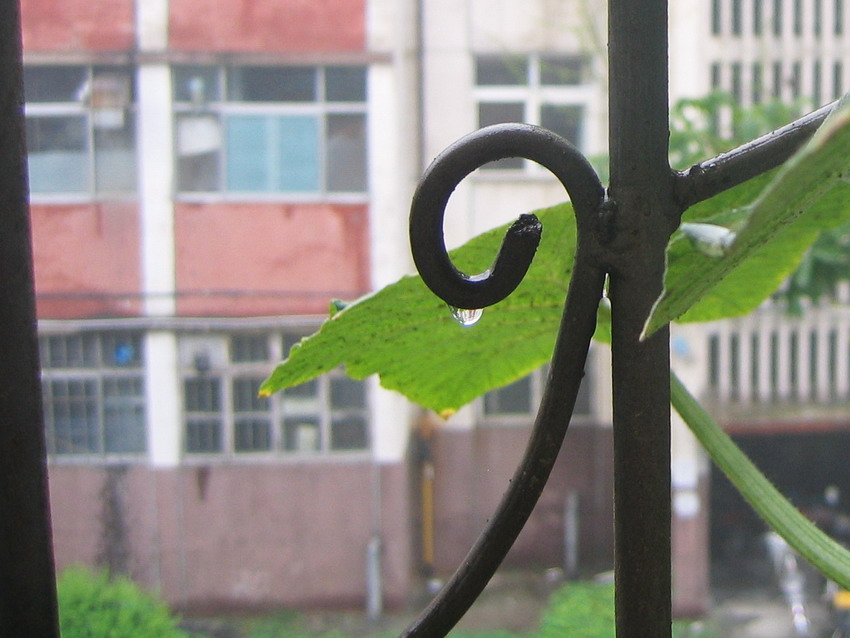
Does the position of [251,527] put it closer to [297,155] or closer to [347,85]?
[297,155]

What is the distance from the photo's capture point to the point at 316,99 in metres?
2.40

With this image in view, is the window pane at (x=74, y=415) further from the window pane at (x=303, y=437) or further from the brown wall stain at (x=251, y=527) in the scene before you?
the window pane at (x=303, y=437)

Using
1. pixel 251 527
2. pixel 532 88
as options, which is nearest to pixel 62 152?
pixel 251 527

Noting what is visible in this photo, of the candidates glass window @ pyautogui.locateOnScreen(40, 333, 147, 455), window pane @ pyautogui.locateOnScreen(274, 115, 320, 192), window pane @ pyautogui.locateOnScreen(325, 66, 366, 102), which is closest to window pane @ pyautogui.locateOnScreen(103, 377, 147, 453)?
glass window @ pyautogui.locateOnScreen(40, 333, 147, 455)

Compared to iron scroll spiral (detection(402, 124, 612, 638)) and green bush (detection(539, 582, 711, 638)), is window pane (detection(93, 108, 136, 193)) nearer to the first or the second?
green bush (detection(539, 582, 711, 638))

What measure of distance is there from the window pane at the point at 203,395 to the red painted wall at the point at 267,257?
0.21 m

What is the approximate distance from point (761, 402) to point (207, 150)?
5.56ft

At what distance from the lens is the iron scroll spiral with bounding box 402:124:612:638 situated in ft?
0.37

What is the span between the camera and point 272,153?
94.3 inches

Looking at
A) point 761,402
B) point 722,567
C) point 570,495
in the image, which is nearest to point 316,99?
point 570,495

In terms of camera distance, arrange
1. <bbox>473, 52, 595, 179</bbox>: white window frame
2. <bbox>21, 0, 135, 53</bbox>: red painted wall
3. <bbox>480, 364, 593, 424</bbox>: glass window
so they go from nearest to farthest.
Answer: <bbox>21, 0, 135, 53</bbox>: red painted wall → <bbox>473, 52, 595, 179</bbox>: white window frame → <bbox>480, 364, 593, 424</bbox>: glass window

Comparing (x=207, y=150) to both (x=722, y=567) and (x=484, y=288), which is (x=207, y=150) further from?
(x=484, y=288)

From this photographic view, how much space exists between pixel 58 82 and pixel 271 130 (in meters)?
0.54

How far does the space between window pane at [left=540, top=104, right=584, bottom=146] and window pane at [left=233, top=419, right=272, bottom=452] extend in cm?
113
